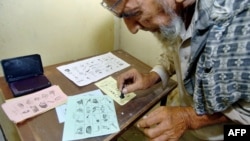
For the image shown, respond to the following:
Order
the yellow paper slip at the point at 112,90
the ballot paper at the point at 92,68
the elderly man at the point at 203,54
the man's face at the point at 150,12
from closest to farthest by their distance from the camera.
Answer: the elderly man at the point at 203,54 < the man's face at the point at 150,12 < the yellow paper slip at the point at 112,90 < the ballot paper at the point at 92,68

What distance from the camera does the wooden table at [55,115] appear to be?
2.31 feet

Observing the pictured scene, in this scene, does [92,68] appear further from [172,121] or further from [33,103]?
[172,121]

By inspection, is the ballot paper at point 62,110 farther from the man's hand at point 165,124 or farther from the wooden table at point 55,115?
the man's hand at point 165,124

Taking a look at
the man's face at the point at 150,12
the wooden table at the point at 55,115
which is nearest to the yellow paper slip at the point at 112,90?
the wooden table at the point at 55,115

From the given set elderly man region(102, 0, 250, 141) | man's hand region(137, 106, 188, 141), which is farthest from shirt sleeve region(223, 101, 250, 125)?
man's hand region(137, 106, 188, 141)

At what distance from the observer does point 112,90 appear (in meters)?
0.94

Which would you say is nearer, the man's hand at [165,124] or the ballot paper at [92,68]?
the man's hand at [165,124]

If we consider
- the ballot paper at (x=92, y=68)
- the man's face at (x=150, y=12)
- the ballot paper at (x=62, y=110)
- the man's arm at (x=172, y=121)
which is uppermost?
the man's face at (x=150, y=12)

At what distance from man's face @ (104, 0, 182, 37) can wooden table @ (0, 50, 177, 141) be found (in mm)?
302

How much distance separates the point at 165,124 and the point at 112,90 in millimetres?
305

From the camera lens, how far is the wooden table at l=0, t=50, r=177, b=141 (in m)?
0.70

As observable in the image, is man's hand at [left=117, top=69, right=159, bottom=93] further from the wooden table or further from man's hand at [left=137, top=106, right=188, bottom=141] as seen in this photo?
man's hand at [left=137, top=106, right=188, bottom=141]

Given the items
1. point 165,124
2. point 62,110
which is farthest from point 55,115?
point 165,124

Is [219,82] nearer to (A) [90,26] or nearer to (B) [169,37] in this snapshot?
(B) [169,37]
